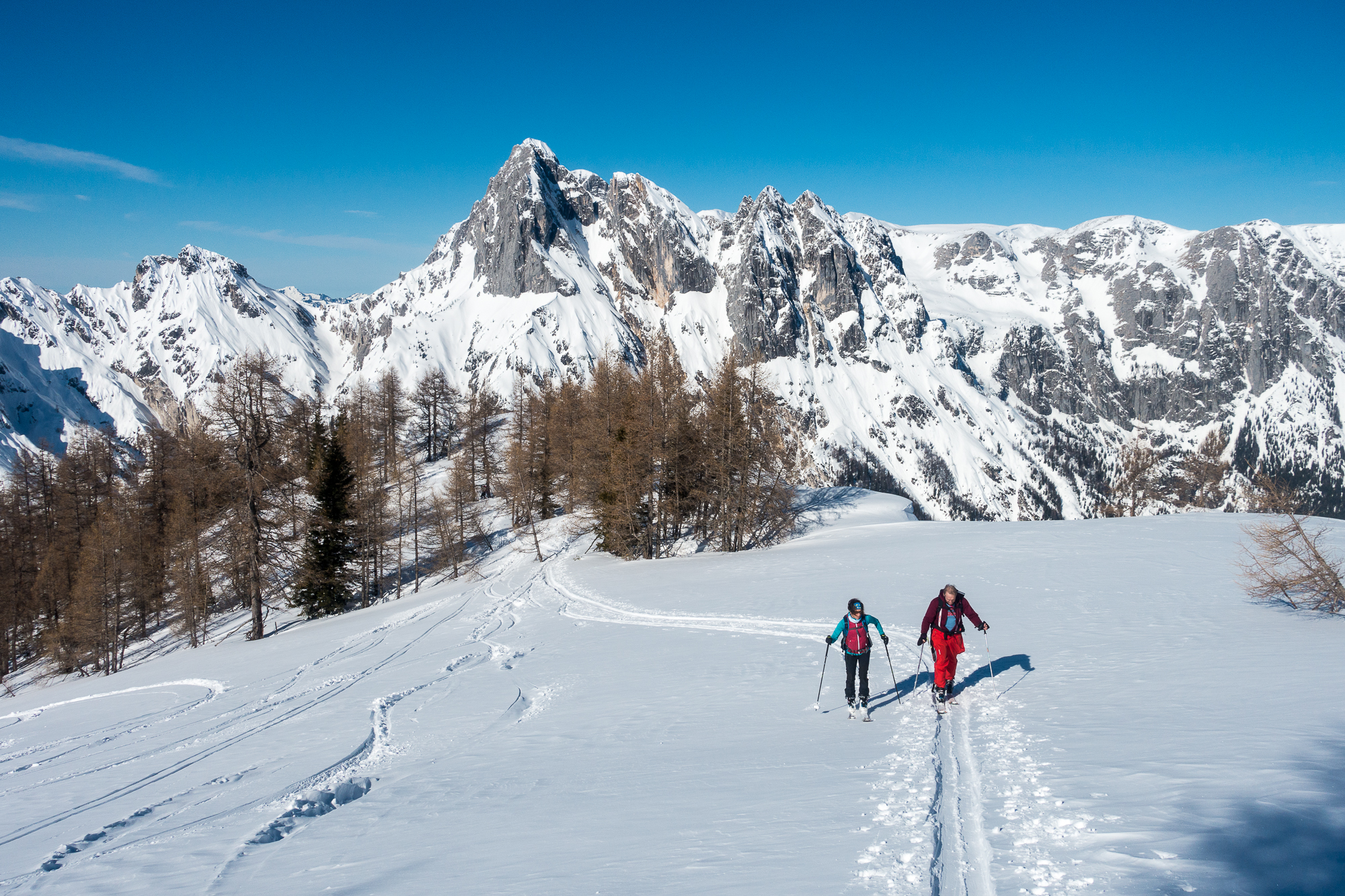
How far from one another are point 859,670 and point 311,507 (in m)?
35.3

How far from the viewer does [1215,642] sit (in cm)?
1342

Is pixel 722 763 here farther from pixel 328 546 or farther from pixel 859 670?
pixel 328 546

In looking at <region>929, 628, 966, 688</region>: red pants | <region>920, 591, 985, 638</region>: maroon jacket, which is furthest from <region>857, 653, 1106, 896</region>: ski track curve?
<region>920, 591, 985, 638</region>: maroon jacket

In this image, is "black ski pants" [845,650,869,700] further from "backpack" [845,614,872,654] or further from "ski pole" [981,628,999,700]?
"ski pole" [981,628,999,700]

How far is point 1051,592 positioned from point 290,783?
66.7 ft

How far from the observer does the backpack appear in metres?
11.0

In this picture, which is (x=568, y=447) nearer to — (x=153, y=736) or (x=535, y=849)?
(x=153, y=736)

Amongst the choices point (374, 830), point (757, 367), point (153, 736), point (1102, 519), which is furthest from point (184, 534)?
point (1102, 519)

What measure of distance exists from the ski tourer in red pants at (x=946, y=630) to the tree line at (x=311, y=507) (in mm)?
22245

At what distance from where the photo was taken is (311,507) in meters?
36.7

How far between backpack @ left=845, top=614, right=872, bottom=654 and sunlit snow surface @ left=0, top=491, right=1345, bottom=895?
3.88 ft

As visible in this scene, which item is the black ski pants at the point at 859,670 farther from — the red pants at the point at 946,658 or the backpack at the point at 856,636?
the red pants at the point at 946,658

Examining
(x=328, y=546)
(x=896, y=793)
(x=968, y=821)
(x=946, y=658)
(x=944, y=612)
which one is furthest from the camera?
(x=328, y=546)

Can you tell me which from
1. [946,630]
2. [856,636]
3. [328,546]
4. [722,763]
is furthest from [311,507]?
[946,630]
